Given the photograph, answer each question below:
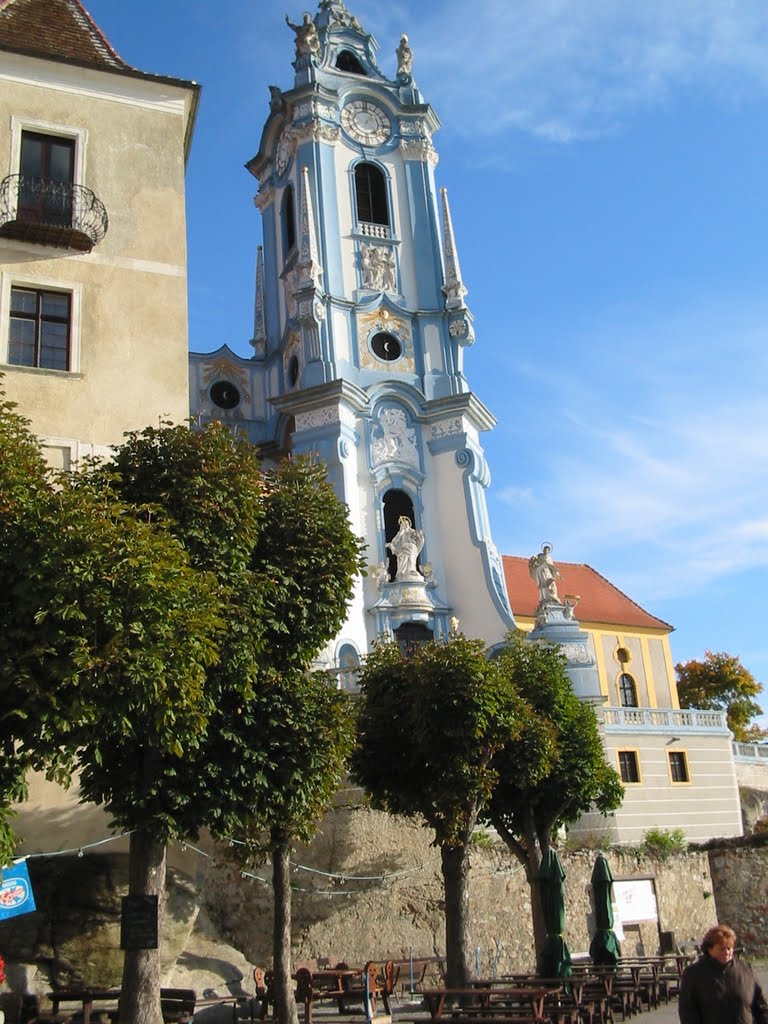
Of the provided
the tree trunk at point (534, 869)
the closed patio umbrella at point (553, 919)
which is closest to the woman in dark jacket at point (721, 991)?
the closed patio umbrella at point (553, 919)

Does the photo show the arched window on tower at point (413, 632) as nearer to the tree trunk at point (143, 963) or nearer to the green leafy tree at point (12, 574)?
the tree trunk at point (143, 963)

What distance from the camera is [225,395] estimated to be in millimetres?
41438

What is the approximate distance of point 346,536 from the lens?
50.8ft

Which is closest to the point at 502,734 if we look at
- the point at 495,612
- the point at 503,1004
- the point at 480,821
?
the point at 480,821

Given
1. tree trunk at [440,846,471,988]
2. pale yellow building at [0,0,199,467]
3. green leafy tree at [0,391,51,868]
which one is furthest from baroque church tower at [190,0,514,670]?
green leafy tree at [0,391,51,868]

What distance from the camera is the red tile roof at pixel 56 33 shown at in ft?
67.5

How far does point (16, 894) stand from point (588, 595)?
130 feet

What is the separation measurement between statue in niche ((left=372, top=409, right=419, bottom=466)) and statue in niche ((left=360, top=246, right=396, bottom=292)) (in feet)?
16.8

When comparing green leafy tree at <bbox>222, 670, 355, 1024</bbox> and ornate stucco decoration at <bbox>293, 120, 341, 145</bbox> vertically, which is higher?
ornate stucco decoration at <bbox>293, 120, 341, 145</bbox>

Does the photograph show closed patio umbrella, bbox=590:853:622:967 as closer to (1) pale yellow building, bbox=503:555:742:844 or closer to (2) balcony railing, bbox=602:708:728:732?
(1) pale yellow building, bbox=503:555:742:844

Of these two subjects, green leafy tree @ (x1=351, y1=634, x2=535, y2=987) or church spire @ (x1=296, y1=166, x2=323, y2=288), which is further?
church spire @ (x1=296, y1=166, x2=323, y2=288)

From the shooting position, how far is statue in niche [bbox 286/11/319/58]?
43469mm

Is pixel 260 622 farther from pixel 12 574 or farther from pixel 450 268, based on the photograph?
pixel 450 268

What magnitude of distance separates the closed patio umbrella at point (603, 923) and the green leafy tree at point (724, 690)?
3538 cm
